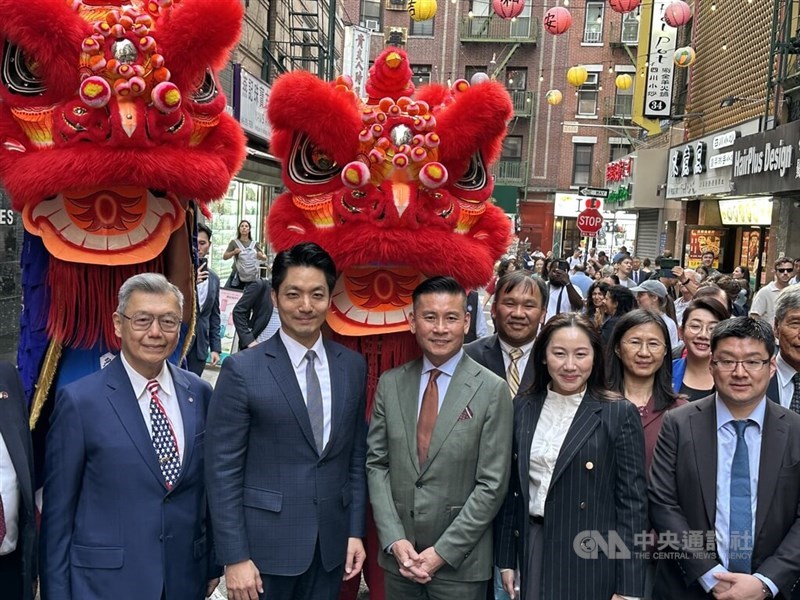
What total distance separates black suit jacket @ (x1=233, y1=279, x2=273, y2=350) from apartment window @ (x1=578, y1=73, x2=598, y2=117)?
82.0 ft

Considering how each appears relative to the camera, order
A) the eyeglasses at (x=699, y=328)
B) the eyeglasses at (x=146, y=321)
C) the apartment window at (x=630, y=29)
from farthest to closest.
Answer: the apartment window at (x=630, y=29)
the eyeglasses at (x=699, y=328)
the eyeglasses at (x=146, y=321)

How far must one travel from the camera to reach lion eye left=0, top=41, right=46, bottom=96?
307 centimetres

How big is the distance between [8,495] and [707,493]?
224 centimetres

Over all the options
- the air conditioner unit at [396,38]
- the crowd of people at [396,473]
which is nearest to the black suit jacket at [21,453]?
the crowd of people at [396,473]

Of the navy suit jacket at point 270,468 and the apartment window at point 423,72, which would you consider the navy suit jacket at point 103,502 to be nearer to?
the navy suit jacket at point 270,468

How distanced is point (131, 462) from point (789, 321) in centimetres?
272

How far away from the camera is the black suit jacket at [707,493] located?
2527 mm

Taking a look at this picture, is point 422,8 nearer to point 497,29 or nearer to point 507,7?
point 507,7

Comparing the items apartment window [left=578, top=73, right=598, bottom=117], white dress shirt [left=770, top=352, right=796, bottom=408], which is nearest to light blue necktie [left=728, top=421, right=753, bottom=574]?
white dress shirt [left=770, top=352, right=796, bottom=408]

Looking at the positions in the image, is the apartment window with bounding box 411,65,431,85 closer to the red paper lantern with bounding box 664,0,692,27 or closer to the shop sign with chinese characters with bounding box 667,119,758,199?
the shop sign with chinese characters with bounding box 667,119,758,199

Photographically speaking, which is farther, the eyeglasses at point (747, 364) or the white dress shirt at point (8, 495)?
the eyeglasses at point (747, 364)

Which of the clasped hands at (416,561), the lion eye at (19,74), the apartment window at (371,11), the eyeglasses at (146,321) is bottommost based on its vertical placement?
the clasped hands at (416,561)

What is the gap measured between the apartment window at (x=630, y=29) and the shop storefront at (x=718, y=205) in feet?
39.7

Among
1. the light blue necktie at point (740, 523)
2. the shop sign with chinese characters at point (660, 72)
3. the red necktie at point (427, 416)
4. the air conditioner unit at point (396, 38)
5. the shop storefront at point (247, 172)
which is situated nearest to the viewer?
the light blue necktie at point (740, 523)
